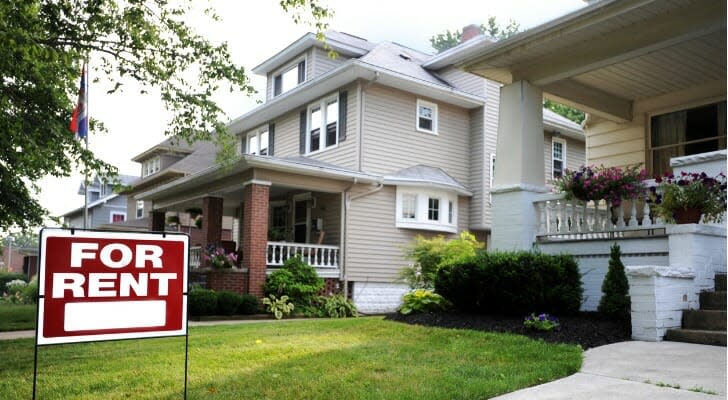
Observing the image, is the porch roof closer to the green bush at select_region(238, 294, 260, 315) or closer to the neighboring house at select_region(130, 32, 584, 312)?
the neighboring house at select_region(130, 32, 584, 312)

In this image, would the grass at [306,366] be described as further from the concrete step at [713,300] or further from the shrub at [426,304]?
the concrete step at [713,300]

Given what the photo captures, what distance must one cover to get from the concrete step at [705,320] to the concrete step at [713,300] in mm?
315

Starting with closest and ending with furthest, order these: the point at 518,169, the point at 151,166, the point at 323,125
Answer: the point at 518,169
the point at 323,125
the point at 151,166

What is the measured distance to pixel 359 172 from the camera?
16.7m

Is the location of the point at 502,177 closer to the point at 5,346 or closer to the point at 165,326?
the point at 165,326

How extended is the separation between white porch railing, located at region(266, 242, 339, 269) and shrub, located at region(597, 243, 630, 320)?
9255 mm

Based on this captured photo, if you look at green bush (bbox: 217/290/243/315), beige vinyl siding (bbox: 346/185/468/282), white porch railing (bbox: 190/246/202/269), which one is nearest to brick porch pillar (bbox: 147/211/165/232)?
white porch railing (bbox: 190/246/202/269)

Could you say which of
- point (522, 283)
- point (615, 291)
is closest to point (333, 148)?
point (522, 283)

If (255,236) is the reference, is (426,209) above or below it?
above

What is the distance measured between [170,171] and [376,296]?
13728 millimetres

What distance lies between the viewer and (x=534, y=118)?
996 centimetres

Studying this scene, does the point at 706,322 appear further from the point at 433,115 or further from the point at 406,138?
the point at 433,115

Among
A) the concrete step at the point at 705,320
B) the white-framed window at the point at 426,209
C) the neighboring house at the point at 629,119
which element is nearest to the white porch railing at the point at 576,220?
the neighboring house at the point at 629,119

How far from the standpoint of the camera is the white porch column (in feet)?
31.8
